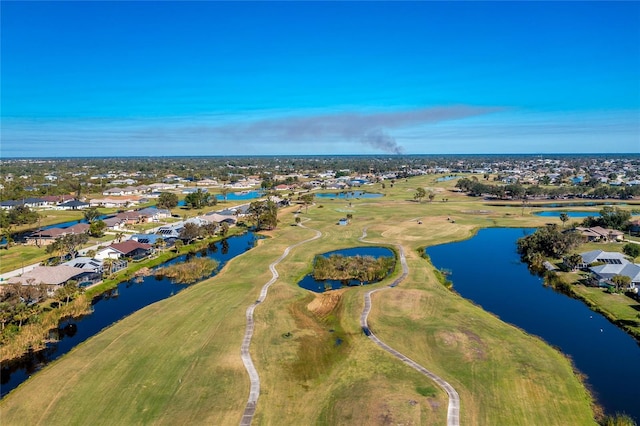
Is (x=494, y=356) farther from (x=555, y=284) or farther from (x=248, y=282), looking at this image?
(x=248, y=282)

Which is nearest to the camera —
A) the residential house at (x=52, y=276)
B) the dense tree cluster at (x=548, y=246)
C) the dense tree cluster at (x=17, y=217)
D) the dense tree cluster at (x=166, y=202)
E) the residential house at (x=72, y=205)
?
the residential house at (x=52, y=276)

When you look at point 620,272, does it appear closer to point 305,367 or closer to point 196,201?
point 305,367

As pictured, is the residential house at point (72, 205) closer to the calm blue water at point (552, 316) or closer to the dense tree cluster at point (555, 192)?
the calm blue water at point (552, 316)

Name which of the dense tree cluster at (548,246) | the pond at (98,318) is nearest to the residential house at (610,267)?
the dense tree cluster at (548,246)

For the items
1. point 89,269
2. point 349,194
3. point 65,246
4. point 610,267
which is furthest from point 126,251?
point 349,194

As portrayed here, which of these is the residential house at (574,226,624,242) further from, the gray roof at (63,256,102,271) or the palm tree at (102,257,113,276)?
the gray roof at (63,256,102,271)

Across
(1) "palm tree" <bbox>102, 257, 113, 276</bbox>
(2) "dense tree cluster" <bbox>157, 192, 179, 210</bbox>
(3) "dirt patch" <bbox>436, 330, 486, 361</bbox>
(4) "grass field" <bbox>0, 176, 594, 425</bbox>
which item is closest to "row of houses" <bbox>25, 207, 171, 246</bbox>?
(2) "dense tree cluster" <bbox>157, 192, 179, 210</bbox>

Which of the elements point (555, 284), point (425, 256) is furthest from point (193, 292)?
point (555, 284)
